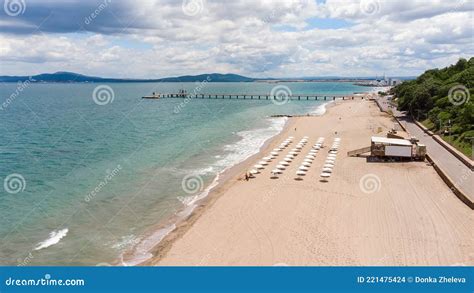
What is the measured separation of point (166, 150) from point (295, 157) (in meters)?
15.4

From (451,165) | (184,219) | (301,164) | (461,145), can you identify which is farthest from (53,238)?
(461,145)

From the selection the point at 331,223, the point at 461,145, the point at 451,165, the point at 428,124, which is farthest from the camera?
the point at 428,124

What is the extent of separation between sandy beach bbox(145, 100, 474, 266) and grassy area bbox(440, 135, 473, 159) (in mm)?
3610

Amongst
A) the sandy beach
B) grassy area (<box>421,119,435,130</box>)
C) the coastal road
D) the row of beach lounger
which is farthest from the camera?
grassy area (<box>421,119,435,130</box>)

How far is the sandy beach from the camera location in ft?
62.7

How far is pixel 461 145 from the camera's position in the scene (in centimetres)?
3703

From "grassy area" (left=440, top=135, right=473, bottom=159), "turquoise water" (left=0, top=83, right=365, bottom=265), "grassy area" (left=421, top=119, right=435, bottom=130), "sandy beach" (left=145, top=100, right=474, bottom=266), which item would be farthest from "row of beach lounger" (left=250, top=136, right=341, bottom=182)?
"grassy area" (left=421, top=119, right=435, bottom=130)

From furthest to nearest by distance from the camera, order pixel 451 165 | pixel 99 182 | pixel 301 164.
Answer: pixel 301 164 < pixel 99 182 < pixel 451 165

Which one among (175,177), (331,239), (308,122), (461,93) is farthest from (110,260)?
(308,122)

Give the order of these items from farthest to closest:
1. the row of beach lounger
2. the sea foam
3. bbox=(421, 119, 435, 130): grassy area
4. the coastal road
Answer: bbox=(421, 119, 435, 130): grassy area, the row of beach lounger, the coastal road, the sea foam

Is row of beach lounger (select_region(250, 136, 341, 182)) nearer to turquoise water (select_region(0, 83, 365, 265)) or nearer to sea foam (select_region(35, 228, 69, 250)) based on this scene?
turquoise water (select_region(0, 83, 365, 265))

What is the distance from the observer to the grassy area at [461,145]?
114 feet

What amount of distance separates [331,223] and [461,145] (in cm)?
2049

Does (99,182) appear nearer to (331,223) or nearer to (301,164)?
(301,164)
